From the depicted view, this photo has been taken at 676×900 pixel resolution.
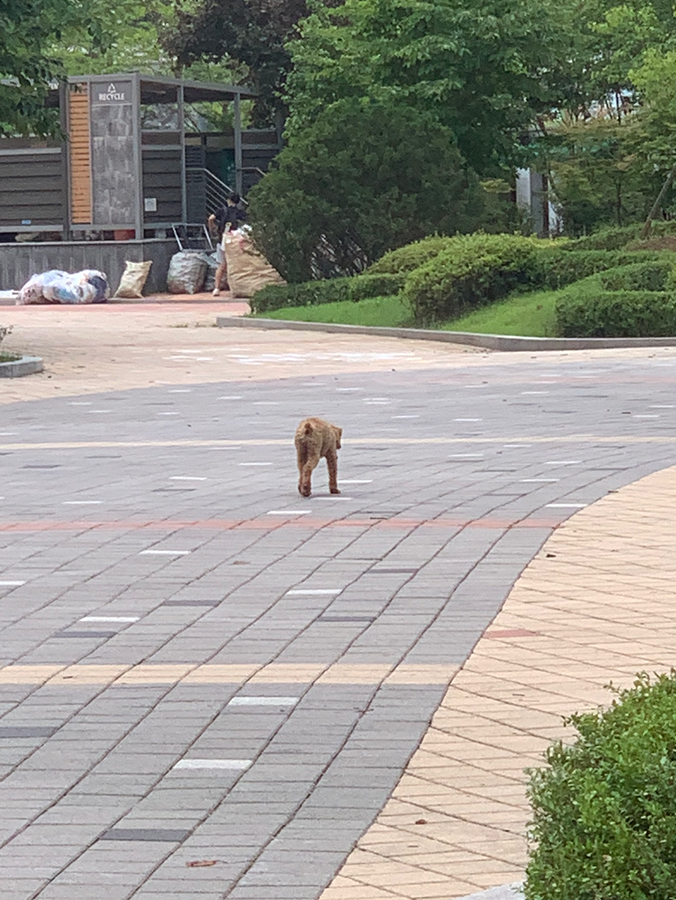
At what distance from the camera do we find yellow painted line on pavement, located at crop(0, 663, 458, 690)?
616 centimetres

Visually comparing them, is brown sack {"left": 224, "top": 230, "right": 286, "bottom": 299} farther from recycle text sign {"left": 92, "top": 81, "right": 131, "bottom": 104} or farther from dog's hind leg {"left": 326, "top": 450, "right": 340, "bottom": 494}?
dog's hind leg {"left": 326, "top": 450, "right": 340, "bottom": 494}

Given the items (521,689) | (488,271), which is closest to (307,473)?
(521,689)

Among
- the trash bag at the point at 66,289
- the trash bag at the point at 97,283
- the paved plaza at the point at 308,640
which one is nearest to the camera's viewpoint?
the paved plaza at the point at 308,640

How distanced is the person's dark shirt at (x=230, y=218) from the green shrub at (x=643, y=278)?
17014 millimetres

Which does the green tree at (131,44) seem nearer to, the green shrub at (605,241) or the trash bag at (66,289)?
the trash bag at (66,289)

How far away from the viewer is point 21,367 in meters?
21.4

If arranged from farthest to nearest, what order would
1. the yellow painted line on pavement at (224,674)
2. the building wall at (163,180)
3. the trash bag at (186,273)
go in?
the building wall at (163,180), the trash bag at (186,273), the yellow painted line on pavement at (224,674)

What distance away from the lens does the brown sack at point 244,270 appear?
1516 inches

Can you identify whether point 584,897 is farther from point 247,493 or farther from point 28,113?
point 28,113

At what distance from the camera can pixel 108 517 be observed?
9977 mm

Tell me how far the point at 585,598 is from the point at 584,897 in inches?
184

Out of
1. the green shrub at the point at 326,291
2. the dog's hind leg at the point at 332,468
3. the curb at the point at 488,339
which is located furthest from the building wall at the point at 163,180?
the dog's hind leg at the point at 332,468

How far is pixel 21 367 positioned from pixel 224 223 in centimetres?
2084

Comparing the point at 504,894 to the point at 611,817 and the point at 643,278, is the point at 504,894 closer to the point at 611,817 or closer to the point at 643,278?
the point at 611,817
